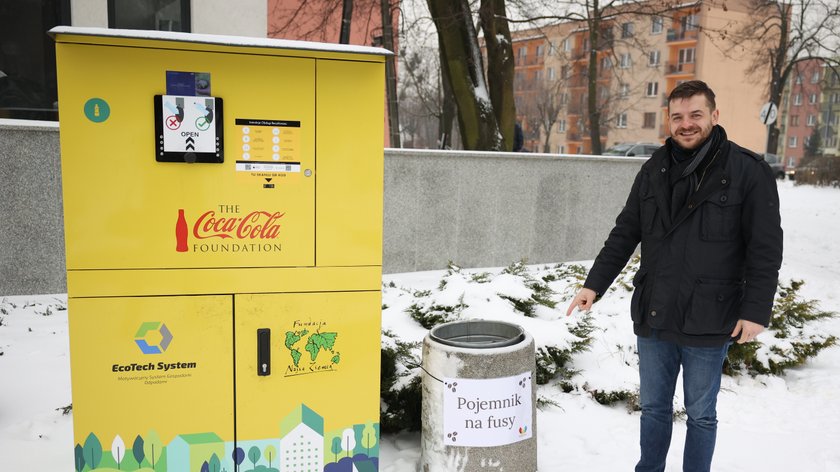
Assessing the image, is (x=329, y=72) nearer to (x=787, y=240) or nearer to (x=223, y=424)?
(x=223, y=424)

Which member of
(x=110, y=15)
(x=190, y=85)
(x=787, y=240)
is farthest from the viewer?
(x=787, y=240)

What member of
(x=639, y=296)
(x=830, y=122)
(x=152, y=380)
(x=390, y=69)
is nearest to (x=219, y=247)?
(x=152, y=380)

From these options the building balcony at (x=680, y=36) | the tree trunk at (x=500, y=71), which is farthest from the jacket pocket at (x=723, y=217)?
the building balcony at (x=680, y=36)

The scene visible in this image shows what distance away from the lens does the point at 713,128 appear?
2998 millimetres

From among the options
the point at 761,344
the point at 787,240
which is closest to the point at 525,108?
the point at 787,240

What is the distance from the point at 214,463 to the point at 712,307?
2.36 metres

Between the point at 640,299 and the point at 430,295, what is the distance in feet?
7.40

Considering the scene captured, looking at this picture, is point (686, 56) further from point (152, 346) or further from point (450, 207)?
point (152, 346)

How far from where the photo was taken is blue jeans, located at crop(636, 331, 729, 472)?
303 centimetres

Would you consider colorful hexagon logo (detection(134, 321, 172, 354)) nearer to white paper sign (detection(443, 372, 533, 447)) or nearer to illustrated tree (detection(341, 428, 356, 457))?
illustrated tree (detection(341, 428, 356, 457))

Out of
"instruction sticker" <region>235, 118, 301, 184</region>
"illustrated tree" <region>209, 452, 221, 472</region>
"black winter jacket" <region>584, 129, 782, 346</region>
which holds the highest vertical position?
"instruction sticker" <region>235, 118, 301, 184</region>

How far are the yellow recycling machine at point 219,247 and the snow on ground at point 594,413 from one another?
852 millimetres

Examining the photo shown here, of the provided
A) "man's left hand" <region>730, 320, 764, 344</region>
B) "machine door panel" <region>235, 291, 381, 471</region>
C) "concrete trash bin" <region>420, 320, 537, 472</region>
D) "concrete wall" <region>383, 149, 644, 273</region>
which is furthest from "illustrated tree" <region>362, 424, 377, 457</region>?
"concrete wall" <region>383, 149, 644, 273</region>

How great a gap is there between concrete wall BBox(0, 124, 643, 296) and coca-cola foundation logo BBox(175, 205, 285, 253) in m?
4.59
